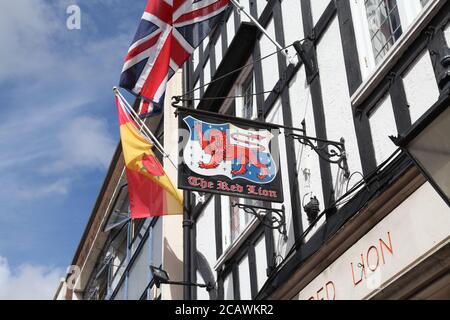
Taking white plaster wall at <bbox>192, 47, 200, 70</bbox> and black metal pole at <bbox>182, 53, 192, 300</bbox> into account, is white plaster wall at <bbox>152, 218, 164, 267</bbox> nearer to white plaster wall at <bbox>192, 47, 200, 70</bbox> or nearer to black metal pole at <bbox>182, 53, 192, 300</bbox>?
black metal pole at <bbox>182, 53, 192, 300</bbox>

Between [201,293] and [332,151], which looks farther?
[201,293]

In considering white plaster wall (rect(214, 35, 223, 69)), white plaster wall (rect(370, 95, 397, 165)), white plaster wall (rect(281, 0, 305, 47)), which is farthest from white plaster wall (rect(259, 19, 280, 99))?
white plaster wall (rect(370, 95, 397, 165))

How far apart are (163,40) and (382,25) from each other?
13.3 feet

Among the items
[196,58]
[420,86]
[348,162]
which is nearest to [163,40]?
[196,58]

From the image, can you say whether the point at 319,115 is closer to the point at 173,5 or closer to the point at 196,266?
the point at 173,5

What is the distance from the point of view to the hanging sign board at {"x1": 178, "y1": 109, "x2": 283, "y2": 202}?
26.2 feet

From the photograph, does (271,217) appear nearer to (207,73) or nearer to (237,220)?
(237,220)

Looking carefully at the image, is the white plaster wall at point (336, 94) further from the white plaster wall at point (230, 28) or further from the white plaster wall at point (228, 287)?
the white plaster wall at point (230, 28)

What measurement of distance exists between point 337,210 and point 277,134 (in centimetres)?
185

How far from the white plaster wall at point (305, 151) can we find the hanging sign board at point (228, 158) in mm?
402

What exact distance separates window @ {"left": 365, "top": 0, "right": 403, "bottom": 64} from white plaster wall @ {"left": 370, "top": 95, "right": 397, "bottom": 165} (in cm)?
72

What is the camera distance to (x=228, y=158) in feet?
26.7
